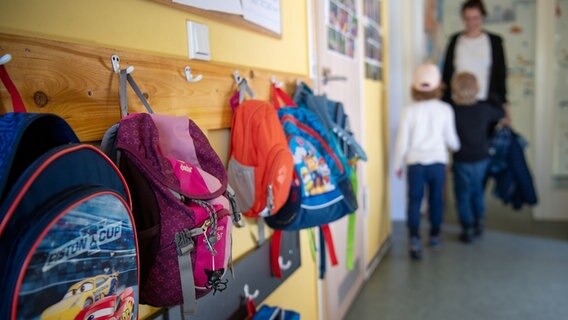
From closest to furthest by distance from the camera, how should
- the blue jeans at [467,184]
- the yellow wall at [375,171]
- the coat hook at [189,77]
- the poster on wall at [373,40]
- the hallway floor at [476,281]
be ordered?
the coat hook at [189,77] < the hallway floor at [476,281] < the poster on wall at [373,40] < the yellow wall at [375,171] < the blue jeans at [467,184]

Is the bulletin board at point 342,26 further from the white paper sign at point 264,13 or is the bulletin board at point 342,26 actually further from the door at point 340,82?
the white paper sign at point 264,13

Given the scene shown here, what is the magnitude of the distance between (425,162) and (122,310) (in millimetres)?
2548

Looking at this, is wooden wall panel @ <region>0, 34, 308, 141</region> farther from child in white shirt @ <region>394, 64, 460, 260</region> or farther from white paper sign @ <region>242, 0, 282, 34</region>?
child in white shirt @ <region>394, 64, 460, 260</region>

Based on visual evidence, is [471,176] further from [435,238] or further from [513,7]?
[513,7]

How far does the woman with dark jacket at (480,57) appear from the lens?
10.7 ft

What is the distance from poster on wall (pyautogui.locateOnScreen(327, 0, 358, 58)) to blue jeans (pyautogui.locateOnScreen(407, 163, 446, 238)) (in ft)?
3.49

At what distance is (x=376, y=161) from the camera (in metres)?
2.84

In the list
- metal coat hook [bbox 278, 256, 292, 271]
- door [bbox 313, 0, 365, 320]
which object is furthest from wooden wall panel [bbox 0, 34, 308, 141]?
door [bbox 313, 0, 365, 320]

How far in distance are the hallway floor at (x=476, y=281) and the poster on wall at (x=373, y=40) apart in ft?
4.02

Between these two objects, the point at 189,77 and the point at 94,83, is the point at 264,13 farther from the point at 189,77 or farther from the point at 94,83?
the point at 94,83

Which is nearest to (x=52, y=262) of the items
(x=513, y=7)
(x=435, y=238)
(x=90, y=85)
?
(x=90, y=85)

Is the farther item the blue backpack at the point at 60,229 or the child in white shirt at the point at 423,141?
the child in white shirt at the point at 423,141

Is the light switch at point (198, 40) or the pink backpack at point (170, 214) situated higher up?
the light switch at point (198, 40)

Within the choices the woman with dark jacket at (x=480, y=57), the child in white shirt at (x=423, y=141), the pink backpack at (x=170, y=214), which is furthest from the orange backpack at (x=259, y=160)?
the woman with dark jacket at (x=480, y=57)
